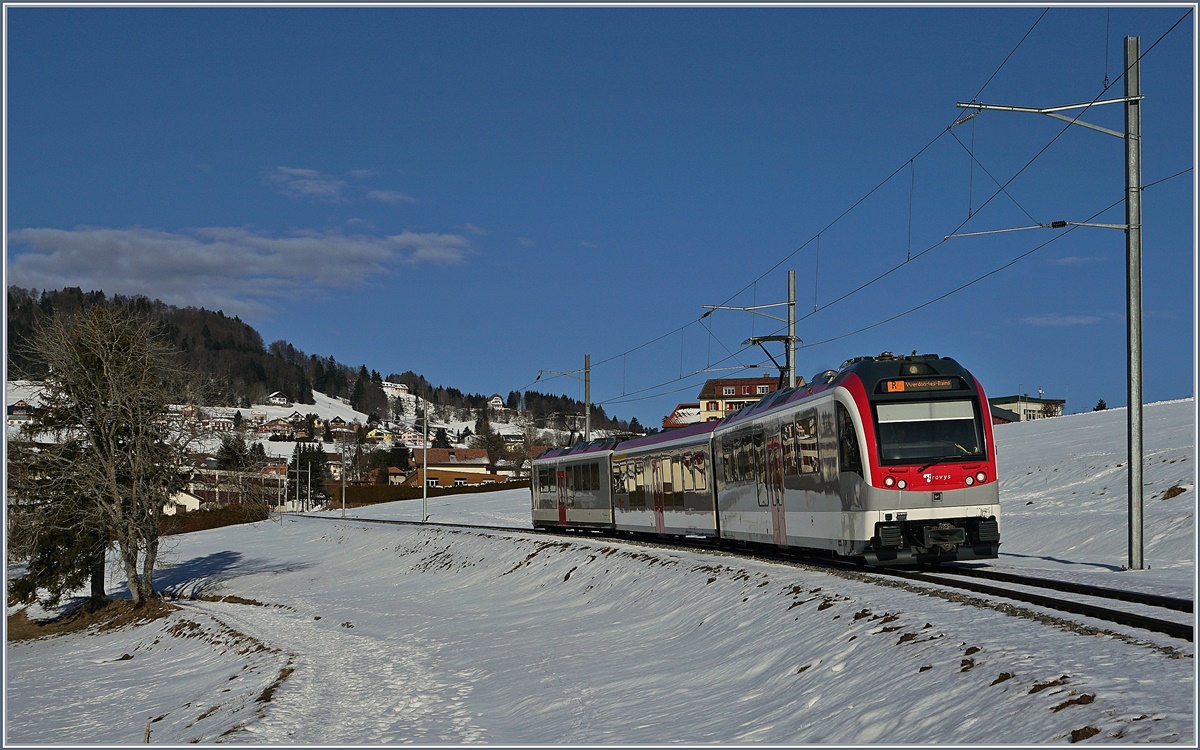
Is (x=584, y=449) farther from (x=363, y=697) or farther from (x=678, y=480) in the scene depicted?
(x=363, y=697)

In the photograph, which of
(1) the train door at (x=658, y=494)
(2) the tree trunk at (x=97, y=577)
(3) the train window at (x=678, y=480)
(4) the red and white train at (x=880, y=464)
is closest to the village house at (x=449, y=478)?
(2) the tree trunk at (x=97, y=577)

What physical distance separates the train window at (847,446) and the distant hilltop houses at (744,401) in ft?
315

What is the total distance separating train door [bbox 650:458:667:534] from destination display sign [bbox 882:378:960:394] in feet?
50.0

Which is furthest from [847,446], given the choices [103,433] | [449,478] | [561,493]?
[449,478]

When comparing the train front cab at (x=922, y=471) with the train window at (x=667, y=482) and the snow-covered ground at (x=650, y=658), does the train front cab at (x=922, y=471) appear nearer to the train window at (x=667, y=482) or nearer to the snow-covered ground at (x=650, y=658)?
the snow-covered ground at (x=650, y=658)

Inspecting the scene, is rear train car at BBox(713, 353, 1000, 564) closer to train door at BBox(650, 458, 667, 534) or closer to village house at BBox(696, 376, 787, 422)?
train door at BBox(650, 458, 667, 534)

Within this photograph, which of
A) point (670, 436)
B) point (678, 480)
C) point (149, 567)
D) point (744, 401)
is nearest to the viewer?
point (678, 480)

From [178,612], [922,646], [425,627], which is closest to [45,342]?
[178,612]

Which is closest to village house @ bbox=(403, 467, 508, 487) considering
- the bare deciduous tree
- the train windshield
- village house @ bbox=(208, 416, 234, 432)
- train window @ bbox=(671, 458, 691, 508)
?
village house @ bbox=(208, 416, 234, 432)

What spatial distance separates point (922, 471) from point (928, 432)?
777mm

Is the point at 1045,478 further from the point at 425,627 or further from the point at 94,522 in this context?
the point at 94,522

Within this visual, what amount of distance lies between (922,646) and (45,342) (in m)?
34.2

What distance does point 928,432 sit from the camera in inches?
747

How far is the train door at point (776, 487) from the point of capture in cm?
2345
